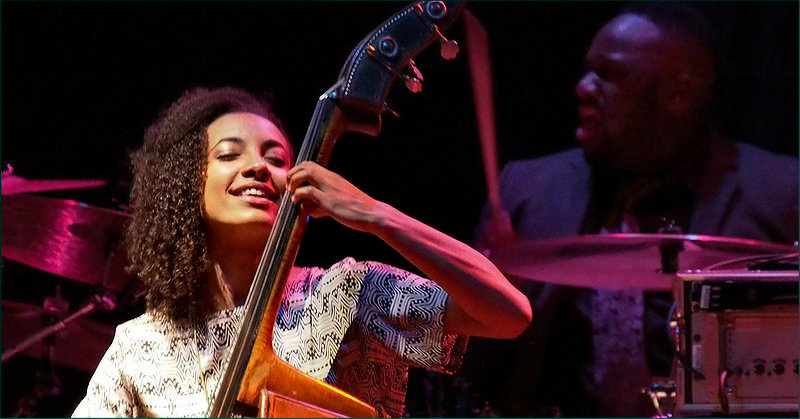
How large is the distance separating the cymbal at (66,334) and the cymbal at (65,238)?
157 millimetres

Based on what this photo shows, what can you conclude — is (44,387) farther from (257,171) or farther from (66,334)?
(257,171)

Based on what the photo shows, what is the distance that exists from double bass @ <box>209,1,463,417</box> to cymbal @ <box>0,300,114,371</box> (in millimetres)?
1981

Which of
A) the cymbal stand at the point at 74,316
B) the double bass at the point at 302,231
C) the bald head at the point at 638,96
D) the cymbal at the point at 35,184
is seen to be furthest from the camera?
the bald head at the point at 638,96

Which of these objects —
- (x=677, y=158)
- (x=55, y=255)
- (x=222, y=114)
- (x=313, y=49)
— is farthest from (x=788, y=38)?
(x=55, y=255)

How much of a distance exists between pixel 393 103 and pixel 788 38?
1484mm

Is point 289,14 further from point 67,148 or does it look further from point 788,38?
point 788,38

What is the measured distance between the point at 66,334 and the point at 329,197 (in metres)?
2.11

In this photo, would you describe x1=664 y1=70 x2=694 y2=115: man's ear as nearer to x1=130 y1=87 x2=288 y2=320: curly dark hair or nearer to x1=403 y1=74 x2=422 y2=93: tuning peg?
x1=130 y1=87 x2=288 y2=320: curly dark hair

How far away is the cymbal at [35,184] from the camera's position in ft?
9.80

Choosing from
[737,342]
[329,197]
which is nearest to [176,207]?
[329,197]

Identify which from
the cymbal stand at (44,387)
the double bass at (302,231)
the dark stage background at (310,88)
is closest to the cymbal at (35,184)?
the dark stage background at (310,88)

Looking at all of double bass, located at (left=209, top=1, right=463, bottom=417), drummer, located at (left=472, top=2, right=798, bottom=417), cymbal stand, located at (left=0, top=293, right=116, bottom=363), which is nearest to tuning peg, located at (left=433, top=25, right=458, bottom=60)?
double bass, located at (left=209, top=1, right=463, bottom=417)

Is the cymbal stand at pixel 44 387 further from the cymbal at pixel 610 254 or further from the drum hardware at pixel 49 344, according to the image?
the cymbal at pixel 610 254

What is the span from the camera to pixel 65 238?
3260 millimetres
